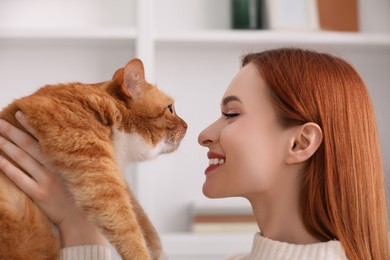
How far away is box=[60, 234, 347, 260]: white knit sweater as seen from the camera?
1.29 m

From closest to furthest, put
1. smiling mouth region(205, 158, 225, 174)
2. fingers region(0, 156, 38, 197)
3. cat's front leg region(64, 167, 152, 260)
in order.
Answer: cat's front leg region(64, 167, 152, 260) < fingers region(0, 156, 38, 197) < smiling mouth region(205, 158, 225, 174)

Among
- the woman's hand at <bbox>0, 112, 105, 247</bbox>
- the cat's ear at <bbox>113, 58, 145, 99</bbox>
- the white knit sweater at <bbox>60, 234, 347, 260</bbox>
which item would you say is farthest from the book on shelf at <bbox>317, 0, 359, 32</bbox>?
the woman's hand at <bbox>0, 112, 105, 247</bbox>

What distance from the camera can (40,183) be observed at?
4.37 feet

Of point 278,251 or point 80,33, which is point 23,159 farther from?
point 80,33

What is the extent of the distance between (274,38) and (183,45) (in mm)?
396

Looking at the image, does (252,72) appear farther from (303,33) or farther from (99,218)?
(303,33)

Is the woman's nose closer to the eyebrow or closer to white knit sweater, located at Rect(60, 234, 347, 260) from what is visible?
the eyebrow

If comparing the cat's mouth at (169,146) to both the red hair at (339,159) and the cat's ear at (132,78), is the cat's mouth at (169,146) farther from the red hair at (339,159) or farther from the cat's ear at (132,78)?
the red hair at (339,159)

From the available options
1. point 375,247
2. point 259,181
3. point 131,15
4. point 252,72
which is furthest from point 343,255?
point 131,15

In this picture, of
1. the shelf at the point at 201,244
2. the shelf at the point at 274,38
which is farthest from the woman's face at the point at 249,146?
the shelf at the point at 274,38

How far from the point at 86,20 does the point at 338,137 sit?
62.4 inches

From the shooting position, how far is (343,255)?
129 cm

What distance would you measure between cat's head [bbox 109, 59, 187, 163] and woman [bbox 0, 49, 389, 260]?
146mm

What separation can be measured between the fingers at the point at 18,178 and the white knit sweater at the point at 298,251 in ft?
1.80
